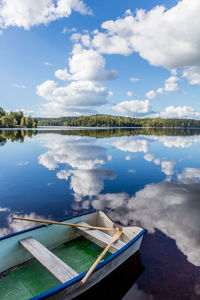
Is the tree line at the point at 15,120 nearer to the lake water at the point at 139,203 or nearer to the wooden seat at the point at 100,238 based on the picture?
the lake water at the point at 139,203

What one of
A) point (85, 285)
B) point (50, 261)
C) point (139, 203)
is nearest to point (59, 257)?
point (50, 261)

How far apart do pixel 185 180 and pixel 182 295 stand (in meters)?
12.7

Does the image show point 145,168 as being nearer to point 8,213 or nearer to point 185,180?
point 185,180

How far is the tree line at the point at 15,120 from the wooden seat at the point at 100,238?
146m

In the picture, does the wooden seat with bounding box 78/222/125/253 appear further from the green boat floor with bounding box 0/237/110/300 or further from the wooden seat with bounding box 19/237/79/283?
the wooden seat with bounding box 19/237/79/283

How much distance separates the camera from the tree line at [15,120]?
13643 cm

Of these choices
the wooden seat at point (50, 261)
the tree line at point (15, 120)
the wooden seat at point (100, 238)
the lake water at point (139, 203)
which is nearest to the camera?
the wooden seat at point (50, 261)

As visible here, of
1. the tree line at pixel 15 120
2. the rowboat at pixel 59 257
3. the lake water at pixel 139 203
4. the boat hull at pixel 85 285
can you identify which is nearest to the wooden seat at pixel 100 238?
the rowboat at pixel 59 257

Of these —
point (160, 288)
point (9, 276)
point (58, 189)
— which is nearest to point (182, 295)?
point (160, 288)

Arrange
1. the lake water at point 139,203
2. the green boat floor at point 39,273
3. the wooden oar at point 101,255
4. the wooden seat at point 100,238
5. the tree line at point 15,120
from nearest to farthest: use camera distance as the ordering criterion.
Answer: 1. the wooden oar at point 101,255
2. the green boat floor at point 39,273
3. the lake water at point 139,203
4. the wooden seat at point 100,238
5. the tree line at point 15,120

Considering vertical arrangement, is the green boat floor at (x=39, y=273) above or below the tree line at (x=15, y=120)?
below

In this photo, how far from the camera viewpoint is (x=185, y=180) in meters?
16.6

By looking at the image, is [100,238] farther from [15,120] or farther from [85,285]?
[15,120]

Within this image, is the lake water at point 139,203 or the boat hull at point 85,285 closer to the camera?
the boat hull at point 85,285
